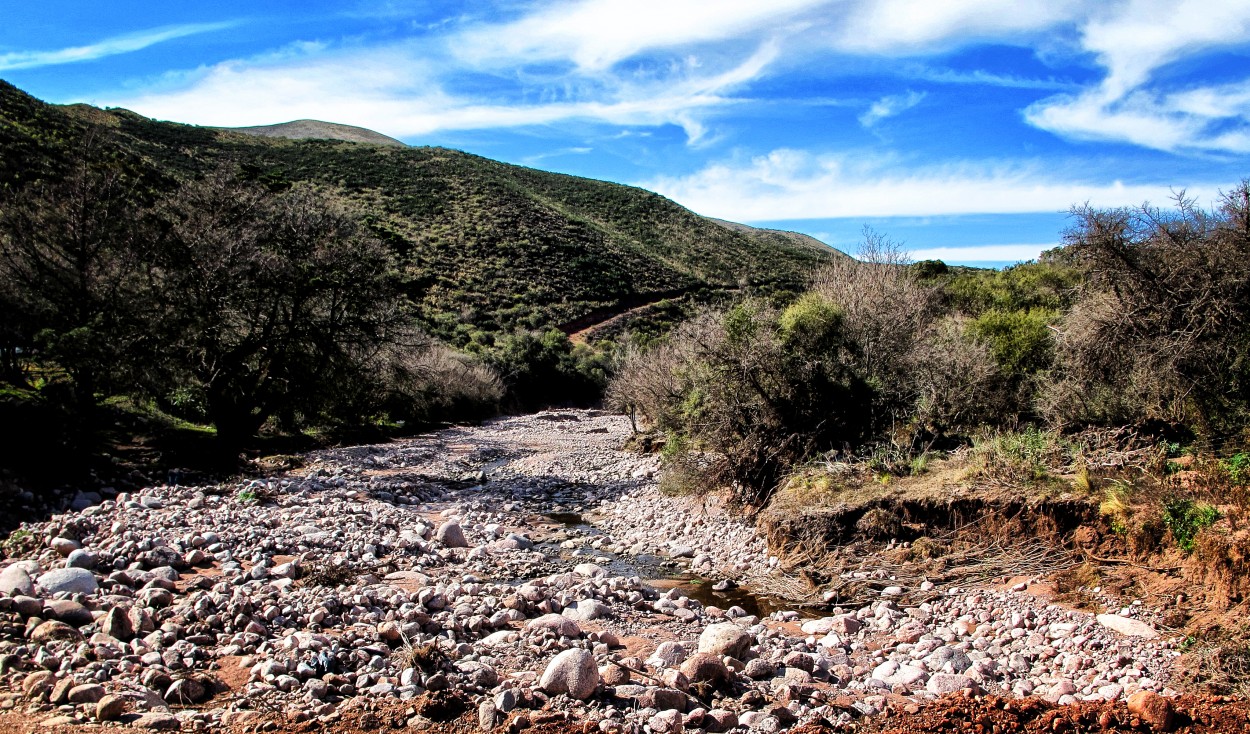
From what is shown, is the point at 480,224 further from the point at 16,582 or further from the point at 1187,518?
the point at 1187,518

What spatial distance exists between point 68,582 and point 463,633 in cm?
356

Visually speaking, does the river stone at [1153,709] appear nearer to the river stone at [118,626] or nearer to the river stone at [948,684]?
the river stone at [948,684]

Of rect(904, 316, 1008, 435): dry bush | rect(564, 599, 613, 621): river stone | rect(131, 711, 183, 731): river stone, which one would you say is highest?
rect(904, 316, 1008, 435): dry bush

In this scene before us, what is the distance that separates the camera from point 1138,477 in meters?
8.55

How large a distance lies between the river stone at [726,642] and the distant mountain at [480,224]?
38.1 meters

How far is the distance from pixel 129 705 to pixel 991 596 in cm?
829

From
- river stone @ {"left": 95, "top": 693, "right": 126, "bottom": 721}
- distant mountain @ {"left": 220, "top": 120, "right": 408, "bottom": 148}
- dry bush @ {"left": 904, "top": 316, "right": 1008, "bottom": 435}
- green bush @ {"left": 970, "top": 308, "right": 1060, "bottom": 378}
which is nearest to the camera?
river stone @ {"left": 95, "top": 693, "right": 126, "bottom": 721}

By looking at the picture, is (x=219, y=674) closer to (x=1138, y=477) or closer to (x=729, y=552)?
(x=729, y=552)

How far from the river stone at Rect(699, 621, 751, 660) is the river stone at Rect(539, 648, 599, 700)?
1341mm

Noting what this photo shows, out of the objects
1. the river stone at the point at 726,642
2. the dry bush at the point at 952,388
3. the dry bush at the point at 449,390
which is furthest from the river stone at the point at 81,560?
the dry bush at the point at 449,390

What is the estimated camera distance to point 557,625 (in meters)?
6.64

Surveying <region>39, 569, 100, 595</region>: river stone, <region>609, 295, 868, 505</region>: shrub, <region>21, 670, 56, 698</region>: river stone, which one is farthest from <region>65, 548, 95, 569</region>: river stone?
<region>609, 295, 868, 505</region>: shrub

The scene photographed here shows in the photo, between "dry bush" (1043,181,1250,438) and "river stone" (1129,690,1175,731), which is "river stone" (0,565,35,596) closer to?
"river stone" (1129,690,1175,731)

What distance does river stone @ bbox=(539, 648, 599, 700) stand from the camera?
5309 millimetres
